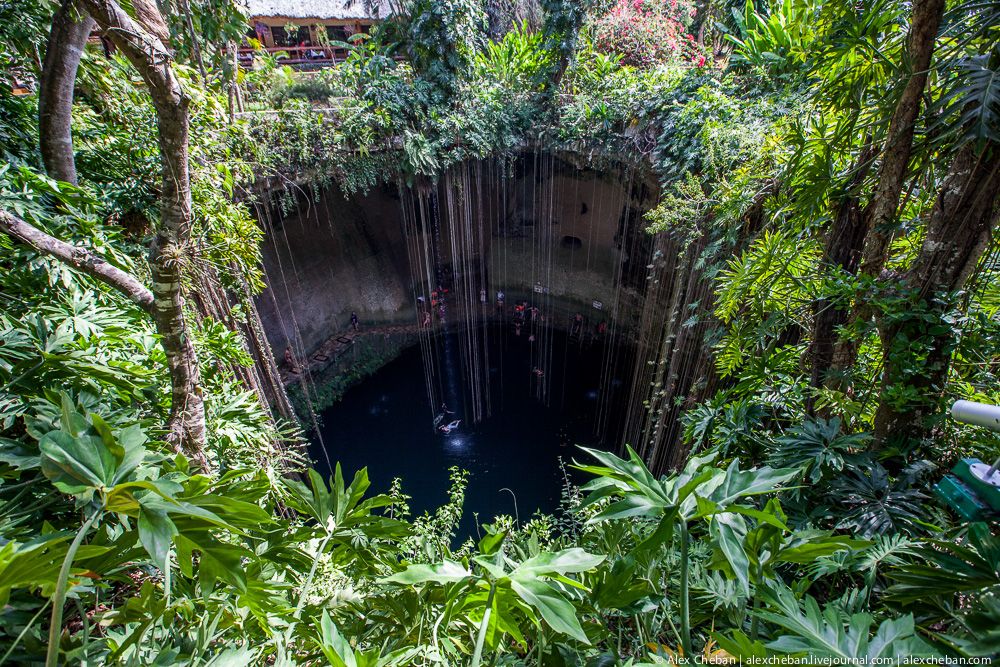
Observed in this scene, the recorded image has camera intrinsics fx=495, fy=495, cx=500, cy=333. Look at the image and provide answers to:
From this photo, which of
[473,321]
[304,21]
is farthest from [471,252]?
[304,21]

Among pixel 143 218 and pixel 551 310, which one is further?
pixel 551 310

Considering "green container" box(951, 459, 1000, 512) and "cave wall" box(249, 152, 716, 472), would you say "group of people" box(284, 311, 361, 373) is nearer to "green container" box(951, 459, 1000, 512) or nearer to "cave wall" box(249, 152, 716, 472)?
"cave wall" box(249, 152, 716, 472)

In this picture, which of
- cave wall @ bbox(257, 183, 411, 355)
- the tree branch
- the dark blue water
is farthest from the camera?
cave wall @ bbox(257, 183, 411, 355)

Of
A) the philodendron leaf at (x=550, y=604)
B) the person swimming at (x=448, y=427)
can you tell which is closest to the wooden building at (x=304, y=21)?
the person swimming at (x=448, y=427)

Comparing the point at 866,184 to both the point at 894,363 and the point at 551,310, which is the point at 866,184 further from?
the point at 551,310

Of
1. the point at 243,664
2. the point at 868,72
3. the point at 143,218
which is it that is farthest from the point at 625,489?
the point at 143,218

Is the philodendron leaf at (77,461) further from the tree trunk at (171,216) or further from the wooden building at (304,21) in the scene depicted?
the wooden building at (304,21)

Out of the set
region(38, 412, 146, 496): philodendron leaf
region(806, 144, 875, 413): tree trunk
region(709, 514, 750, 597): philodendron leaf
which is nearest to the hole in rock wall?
region(806, 144, 875, 413): tree trunk
